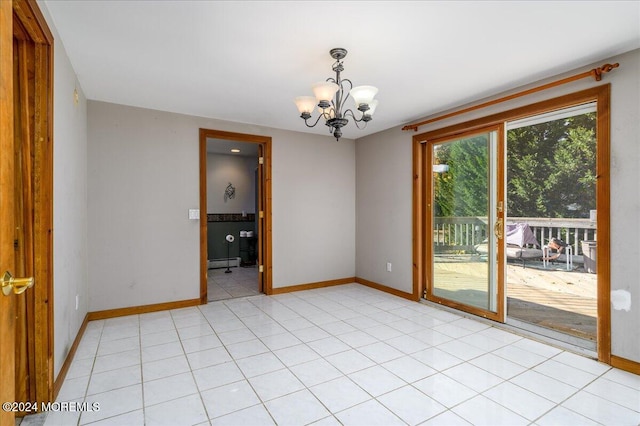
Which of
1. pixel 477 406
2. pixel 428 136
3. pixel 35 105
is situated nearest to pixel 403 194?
pixel 428 136

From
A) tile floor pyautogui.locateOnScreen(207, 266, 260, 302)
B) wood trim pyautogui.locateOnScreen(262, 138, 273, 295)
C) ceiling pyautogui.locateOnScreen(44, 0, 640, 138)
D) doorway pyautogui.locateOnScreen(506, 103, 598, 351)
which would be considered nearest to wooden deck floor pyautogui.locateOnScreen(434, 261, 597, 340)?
doorway pyautogui.locateOnScreen(506, 103, 598, 351)

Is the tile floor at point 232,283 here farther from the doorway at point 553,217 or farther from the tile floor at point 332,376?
the doorway at point 553,217

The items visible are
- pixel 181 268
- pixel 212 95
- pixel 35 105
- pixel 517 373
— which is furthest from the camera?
pixel 181 268

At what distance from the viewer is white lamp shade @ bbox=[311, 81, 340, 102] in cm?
232

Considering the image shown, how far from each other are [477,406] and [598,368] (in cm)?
127

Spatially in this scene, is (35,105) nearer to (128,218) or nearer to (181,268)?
(128,218)

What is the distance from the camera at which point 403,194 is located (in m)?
4.55

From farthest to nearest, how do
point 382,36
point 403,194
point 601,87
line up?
point 403,194, point 601,87, point 382,36

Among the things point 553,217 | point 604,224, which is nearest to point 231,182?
point 553,217

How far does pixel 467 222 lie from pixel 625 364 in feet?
5.97

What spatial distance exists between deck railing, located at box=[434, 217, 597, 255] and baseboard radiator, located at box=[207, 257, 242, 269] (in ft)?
13.9

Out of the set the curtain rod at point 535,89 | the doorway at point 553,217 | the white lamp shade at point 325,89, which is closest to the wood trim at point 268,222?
the curtain rod at point 535,89

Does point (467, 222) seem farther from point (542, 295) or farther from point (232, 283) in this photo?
point (232, 283)

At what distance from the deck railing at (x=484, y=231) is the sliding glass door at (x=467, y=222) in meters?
0.01
